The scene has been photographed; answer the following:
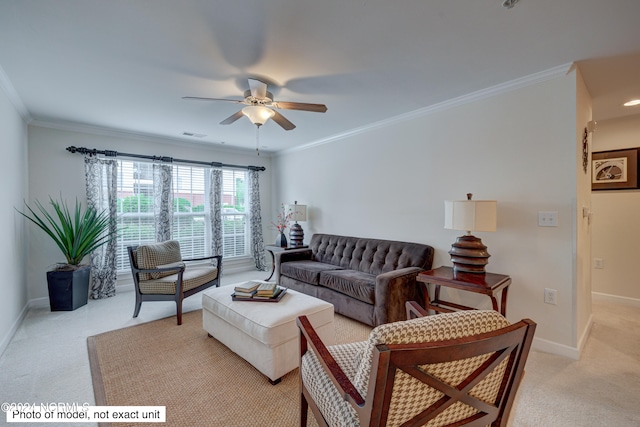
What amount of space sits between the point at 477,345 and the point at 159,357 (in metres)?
2.53

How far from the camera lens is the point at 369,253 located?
145 inches

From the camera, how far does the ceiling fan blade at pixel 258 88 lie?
2312 millimetres

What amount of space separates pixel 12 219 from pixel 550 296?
5364mm

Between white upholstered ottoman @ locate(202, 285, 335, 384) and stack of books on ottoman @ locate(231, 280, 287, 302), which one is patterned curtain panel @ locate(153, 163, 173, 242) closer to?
white upholstered ottoman @ locate(202, 285, 335, 384)

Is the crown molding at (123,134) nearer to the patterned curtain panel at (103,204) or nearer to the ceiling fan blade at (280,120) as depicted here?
the patterned curtain panel at (103,204)

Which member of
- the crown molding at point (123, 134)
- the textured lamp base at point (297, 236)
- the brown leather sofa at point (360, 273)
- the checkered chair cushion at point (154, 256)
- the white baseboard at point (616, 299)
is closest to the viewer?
the brown leather sofa at point (360, 273)

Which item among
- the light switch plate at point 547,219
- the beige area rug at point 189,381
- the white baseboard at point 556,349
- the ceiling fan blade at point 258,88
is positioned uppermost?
the ceiling fan blade at point 258,88

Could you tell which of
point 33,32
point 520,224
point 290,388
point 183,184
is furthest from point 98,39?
point 520,224

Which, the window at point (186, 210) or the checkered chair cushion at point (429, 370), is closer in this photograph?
the checkered chair cushion at point (429, 370)

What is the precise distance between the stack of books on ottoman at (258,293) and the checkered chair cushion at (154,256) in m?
1.37

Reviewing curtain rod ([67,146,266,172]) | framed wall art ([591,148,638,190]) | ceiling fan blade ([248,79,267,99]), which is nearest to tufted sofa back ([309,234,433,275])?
curtain rod ([67,146,266,172])

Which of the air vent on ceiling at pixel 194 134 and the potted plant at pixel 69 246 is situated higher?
the air vent on ceiling at pixel 194 134

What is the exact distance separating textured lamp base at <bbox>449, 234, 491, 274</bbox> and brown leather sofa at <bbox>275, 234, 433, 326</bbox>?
52cm

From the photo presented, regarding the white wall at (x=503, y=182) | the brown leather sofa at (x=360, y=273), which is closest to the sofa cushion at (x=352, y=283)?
the brown leather sofa at (x=360, y=273)
